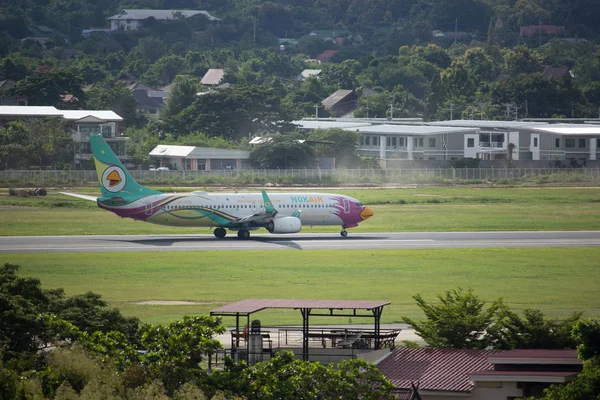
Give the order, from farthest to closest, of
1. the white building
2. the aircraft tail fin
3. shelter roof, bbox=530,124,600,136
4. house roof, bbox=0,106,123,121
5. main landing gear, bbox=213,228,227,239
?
house roof, bbox=0,106,123,121 < shelter roof, bbox=530,124,600,136 < the white building < main landing gear, bbox=213,228,227,239 < the aircraft tail fin

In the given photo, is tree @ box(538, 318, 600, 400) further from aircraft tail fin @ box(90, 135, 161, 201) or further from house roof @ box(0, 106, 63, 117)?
house roof @ box(0, 106, 63, 117)

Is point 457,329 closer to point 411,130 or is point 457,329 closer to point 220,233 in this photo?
point 220,233

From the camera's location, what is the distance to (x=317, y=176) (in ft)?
413

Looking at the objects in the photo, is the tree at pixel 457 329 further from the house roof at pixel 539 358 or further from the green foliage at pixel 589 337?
the green foliage at pixel 589 337

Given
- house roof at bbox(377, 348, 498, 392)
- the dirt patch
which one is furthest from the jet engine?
house roof at bbox(377, 348, 498, 392)

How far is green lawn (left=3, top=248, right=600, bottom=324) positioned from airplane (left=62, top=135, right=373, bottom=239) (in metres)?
7.84

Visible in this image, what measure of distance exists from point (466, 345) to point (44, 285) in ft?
91.2

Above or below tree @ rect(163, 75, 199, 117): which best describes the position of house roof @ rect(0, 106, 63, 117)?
below

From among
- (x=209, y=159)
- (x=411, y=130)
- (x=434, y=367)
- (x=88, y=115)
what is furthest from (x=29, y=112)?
(x=434, y=367)

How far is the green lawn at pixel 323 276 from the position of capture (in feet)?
177

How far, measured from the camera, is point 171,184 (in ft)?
395

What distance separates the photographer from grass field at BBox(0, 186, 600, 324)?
5434 centimetres

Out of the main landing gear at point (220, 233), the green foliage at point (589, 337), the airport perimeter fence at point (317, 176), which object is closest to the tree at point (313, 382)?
the green foliage at point (589, 337)

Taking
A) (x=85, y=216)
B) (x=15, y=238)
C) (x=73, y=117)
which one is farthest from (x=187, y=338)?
(x=73, y=117)
